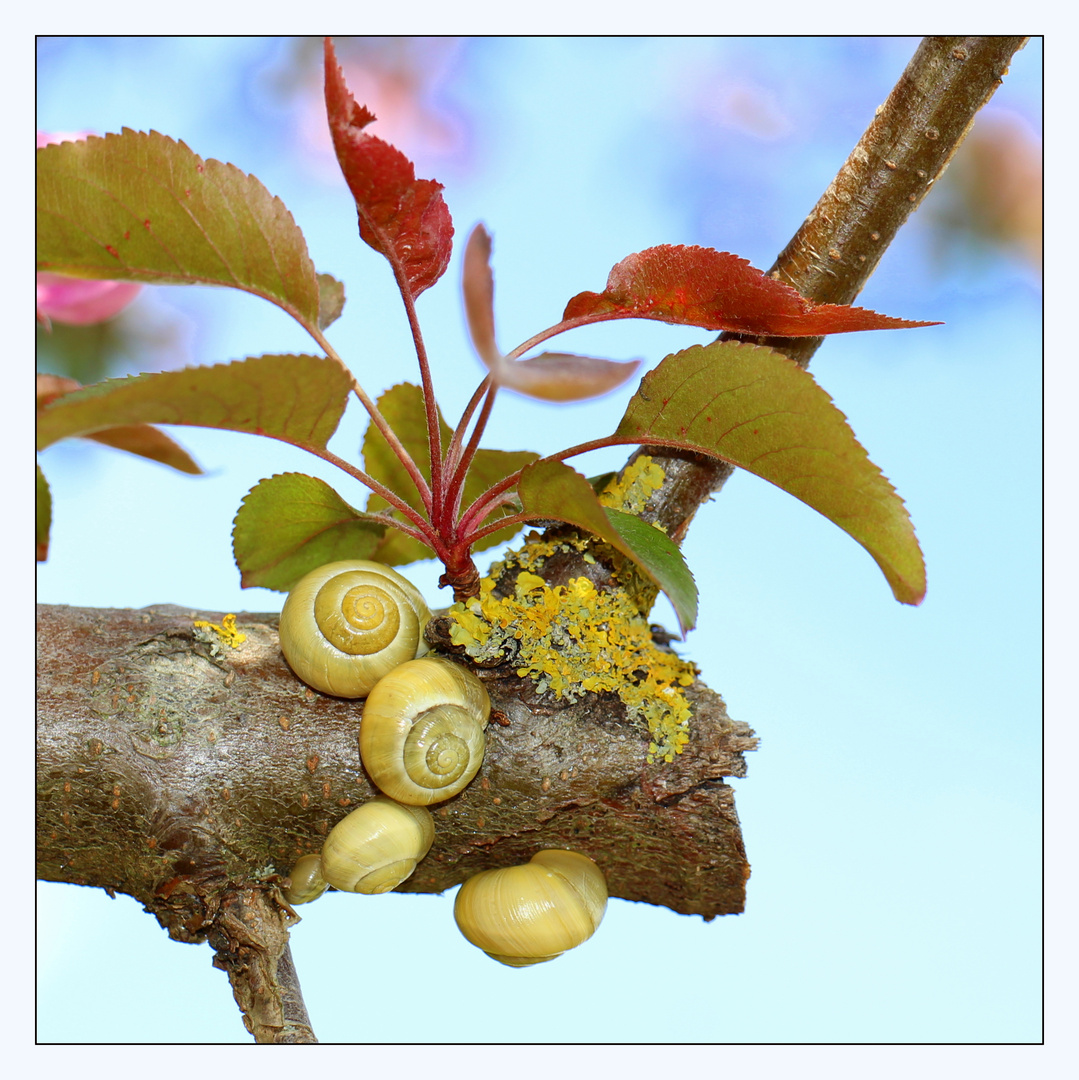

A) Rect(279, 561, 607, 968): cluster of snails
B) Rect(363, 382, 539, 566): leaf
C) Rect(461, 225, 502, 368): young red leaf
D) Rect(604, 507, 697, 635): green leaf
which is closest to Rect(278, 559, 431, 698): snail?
Rect(279, 561, 607, 968): cluster of snails

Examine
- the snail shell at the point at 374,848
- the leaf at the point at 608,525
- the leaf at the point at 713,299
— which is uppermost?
the leaf at the point at 713,299

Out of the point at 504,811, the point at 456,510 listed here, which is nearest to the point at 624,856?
the point at 504,811

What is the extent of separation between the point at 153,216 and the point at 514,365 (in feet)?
1.06

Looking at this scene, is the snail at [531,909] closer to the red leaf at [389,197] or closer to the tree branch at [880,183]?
the tree branch at [880,183]

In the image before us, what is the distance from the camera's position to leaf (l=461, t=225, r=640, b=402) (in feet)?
1.69

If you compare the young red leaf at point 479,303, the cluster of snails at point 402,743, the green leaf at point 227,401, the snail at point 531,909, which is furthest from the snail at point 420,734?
the young red leaf at point 479,303

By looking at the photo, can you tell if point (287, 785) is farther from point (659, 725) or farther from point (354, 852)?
point (659, 725)

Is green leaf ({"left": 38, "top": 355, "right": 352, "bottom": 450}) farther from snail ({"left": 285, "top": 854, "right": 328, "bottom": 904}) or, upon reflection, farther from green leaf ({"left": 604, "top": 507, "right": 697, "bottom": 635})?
A: snail ({"left": 285, "top": 854, "right": 328, "bottom": 904})

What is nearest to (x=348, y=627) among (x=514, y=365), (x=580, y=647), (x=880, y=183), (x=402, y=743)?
(x=402, y=743)

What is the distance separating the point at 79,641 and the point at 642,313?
62 centimetres

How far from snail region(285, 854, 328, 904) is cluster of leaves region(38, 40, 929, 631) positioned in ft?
1.07

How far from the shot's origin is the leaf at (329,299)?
0.81 metres

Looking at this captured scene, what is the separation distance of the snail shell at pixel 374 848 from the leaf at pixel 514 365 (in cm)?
44

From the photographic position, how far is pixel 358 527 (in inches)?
34.5
